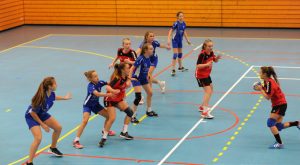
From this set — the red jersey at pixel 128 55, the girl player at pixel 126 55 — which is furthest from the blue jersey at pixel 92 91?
the red jersey at pixel 128 55

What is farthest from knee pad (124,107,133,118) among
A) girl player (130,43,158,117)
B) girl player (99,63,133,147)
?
girl player (130,43,158,117)

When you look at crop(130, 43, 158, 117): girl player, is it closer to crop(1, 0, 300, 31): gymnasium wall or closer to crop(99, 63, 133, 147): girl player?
crop(99, 63, 133, 147): girl player

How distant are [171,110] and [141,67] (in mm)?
1704

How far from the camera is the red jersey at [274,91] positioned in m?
11.6

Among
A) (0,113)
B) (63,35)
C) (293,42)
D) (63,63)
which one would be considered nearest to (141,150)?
(0,113)

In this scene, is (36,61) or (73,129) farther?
(36,61)

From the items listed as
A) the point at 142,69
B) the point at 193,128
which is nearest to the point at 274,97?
the point at 193,128

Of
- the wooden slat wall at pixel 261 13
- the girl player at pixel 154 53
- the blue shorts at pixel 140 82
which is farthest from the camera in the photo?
the wooden slat wall at pixel 261 13

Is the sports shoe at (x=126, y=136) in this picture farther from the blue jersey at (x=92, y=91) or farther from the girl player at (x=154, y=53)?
the girl player at (x=154, y=53)

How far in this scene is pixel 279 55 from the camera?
20797mm

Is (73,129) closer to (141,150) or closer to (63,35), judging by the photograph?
(141,150)

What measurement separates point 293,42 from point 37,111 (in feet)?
47.9

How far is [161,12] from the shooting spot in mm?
27516

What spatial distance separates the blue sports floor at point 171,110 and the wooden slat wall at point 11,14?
14.2ft
